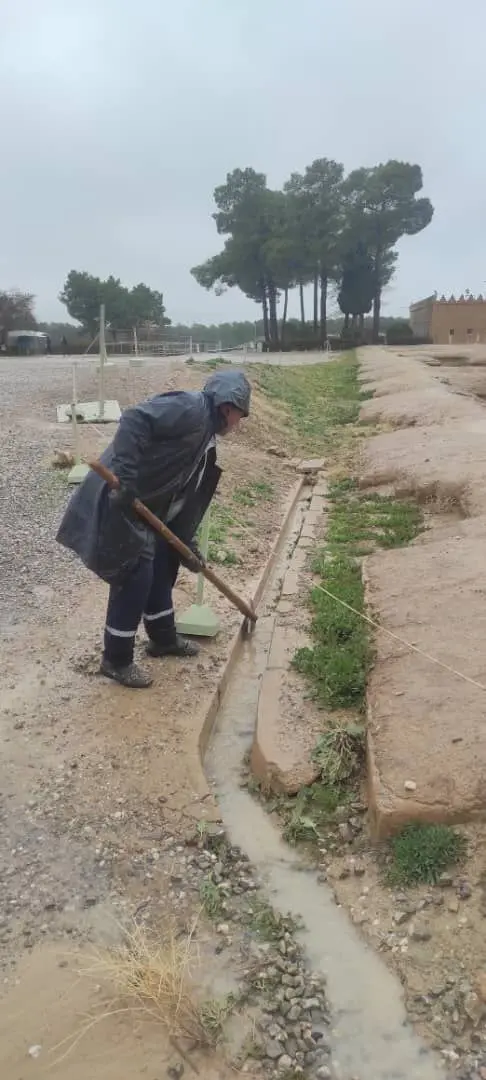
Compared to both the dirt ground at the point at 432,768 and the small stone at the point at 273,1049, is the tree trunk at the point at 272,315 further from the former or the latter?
the small stone at the point at 273,1049

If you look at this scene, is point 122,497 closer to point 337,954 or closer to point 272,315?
point 337,954

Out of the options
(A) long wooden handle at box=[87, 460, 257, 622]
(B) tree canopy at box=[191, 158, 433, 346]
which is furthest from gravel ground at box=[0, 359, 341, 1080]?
(B) tree canopy at box=[191, 158, 433, 346]

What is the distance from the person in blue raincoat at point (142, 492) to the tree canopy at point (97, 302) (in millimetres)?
51835

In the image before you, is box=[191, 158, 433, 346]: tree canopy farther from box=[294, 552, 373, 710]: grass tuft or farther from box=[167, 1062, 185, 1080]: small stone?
box=[167, 1062, 185, 1080]: small stone

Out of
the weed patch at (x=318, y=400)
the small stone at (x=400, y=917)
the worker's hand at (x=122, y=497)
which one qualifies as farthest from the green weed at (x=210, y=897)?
the weed patch at (x=318, y=400)

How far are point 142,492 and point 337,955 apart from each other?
7.17 ft

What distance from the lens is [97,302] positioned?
5462 cm

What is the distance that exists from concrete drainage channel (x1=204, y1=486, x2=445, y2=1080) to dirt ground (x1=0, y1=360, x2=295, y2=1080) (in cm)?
21

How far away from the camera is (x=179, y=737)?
399cm

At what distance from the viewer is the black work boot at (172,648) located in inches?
188

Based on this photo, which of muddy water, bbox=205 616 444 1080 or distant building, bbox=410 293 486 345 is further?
distant building, bbox=410 293 486 345

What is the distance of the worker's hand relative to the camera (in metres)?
3.79

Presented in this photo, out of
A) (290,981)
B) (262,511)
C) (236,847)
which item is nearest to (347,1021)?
(290,981)

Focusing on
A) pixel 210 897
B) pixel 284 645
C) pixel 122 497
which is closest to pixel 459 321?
pixel 284 645
